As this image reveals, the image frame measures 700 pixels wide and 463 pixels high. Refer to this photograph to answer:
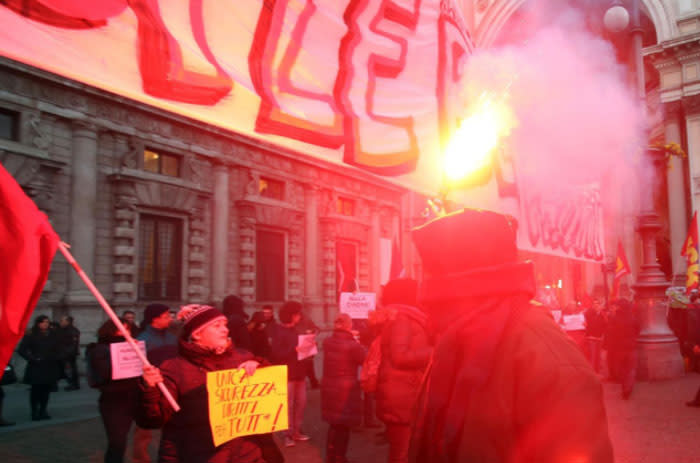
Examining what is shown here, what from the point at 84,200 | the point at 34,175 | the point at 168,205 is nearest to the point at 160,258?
the point at 168,205

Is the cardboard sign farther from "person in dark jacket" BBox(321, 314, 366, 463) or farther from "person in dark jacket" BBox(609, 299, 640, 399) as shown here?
"person in dark jacket" BBox(609, 299, 640, 399)

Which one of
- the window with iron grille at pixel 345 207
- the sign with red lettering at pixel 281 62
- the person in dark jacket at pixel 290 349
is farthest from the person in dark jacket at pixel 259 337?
the window with iron grille at pixel 345 207

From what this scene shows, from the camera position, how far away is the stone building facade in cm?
1326

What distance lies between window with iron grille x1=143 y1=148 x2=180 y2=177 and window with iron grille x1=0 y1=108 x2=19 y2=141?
344 cm

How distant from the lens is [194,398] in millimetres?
3363

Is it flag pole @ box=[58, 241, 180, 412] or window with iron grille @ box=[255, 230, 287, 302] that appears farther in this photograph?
window with iron grille @ box=[255, 230, 287, 302]

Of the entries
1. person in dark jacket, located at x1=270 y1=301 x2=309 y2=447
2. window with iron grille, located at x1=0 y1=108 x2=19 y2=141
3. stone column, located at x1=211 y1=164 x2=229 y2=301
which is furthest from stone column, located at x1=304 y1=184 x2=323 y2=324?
person in dark jacket, located at x1=270 y1=301 x2=309 y2=447

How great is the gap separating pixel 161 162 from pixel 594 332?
12155 millimetres

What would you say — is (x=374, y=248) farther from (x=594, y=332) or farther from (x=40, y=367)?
(x=40, y=367)

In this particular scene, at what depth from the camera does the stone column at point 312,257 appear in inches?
825

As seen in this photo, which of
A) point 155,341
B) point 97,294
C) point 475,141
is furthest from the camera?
point 155,341

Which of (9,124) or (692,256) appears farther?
(692,256)

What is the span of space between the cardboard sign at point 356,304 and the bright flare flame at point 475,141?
20.4ft

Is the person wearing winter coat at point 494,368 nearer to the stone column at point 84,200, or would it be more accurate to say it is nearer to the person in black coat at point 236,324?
the person in black coat at point 236,324
